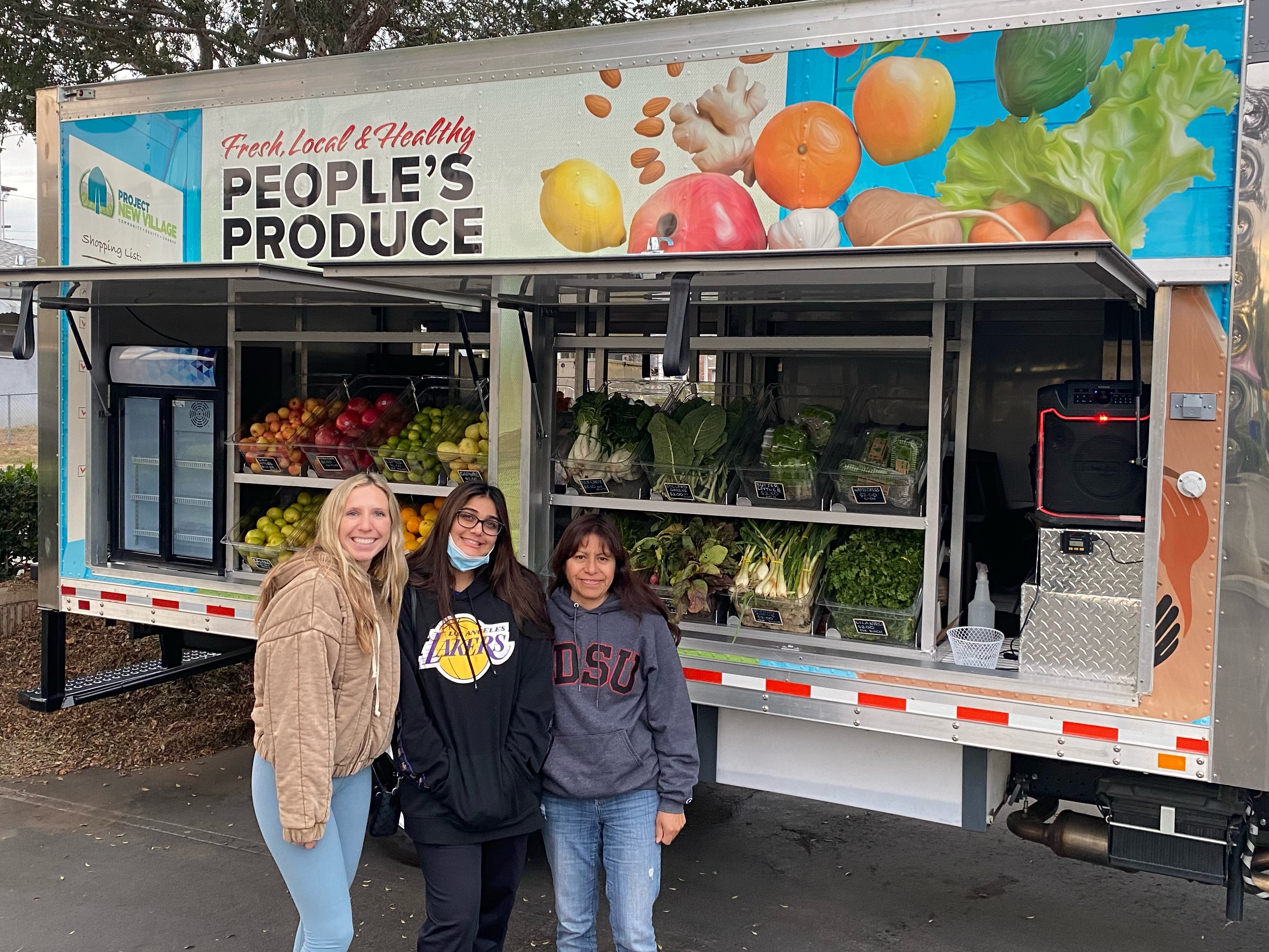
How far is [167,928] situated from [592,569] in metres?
2.46

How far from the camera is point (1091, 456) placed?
11.8 feet

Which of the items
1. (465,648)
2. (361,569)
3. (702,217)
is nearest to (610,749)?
(465,648)

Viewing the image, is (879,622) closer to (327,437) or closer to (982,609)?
(982,609)

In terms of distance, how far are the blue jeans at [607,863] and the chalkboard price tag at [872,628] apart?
1285 mm

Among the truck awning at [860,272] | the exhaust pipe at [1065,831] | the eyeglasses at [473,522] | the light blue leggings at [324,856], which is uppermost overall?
the truck awning at [860,272]

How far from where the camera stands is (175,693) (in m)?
7.24

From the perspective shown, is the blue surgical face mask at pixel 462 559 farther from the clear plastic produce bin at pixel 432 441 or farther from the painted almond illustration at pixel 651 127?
the painted almond illustration at pixel 651 127

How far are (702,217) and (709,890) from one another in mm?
2757

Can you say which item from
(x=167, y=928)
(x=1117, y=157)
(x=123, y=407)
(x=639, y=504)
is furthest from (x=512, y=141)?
(x=167, y=928)

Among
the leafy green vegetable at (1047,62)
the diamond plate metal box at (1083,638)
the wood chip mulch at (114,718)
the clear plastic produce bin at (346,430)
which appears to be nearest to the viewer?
the leafy green vegetable at (1047,62)

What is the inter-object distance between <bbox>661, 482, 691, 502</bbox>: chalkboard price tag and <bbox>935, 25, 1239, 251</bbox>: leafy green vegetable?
1.49m

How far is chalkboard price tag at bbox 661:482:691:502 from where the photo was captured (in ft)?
14.5

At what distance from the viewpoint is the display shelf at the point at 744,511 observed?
13.4ft

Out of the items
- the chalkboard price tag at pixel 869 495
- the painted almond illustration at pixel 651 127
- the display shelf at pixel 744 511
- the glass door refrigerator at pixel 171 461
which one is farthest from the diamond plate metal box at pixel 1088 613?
the glass door refrigerator at pixel 171 461
